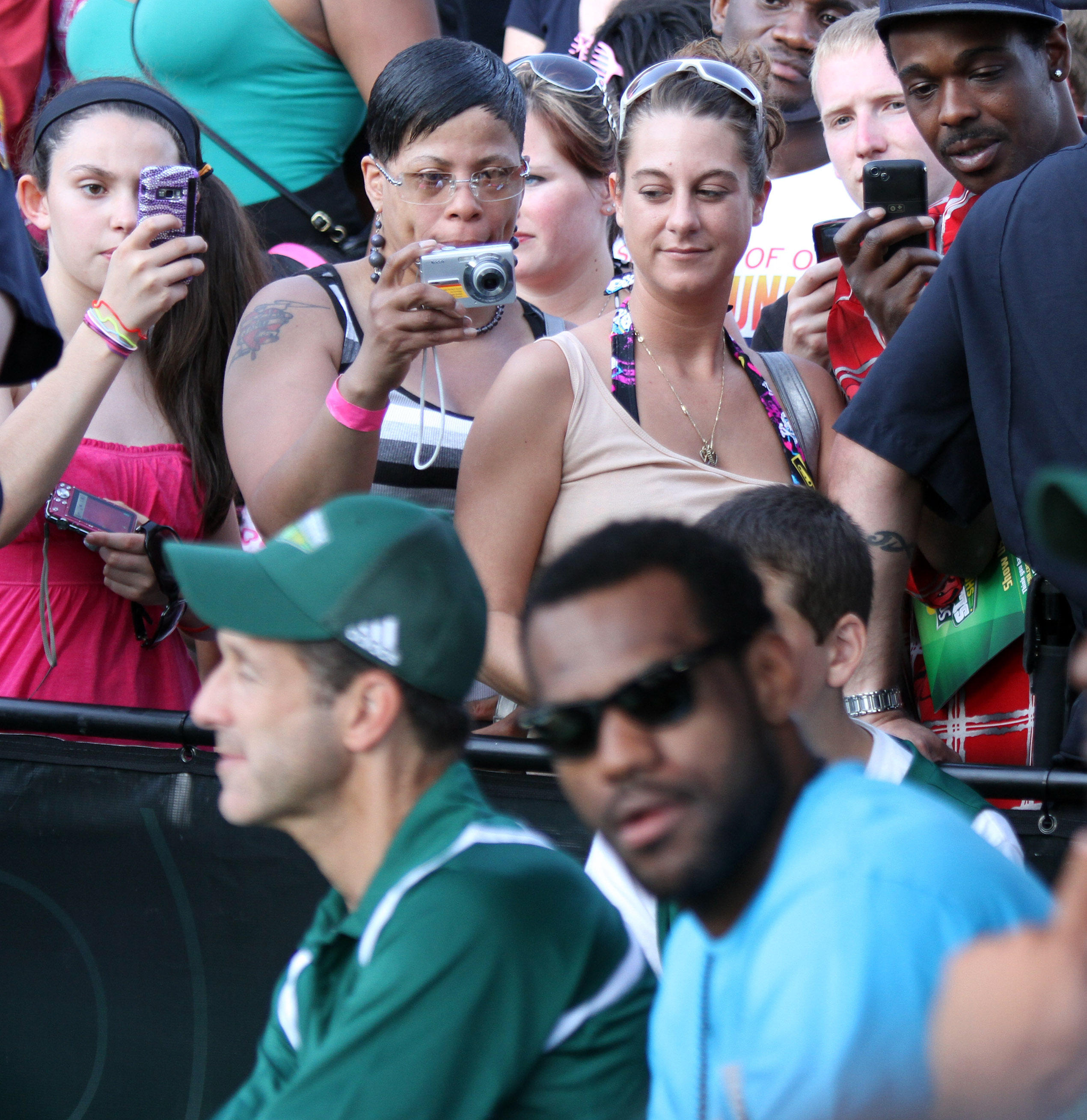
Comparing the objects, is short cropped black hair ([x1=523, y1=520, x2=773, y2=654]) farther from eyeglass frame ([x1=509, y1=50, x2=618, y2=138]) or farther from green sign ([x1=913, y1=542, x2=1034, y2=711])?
eyeglass frame ([x1=509, y1=50, x2=618, y2=138])

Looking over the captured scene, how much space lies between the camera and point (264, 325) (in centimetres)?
314

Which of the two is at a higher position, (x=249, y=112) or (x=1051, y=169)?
(x=249, y=112)

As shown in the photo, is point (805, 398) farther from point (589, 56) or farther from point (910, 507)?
point (589, 56)

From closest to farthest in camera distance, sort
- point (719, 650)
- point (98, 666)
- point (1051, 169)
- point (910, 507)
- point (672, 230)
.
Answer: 1. point (719, 650)
2. point (1051, 169)
3. point (910, 507)
4. point (672, 230)
5. point (98, 666)

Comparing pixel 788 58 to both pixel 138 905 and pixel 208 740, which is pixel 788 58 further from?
pixel 138 905

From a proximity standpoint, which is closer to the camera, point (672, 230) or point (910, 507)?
point (910, 507)

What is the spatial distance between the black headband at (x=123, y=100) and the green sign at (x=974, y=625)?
209cm

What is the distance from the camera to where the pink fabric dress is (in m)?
3.26

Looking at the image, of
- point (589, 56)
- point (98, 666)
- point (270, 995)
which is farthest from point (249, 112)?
point (270, 995)

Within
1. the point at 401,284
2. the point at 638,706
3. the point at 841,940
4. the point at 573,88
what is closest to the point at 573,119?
the point at 573,88

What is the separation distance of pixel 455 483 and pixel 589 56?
2089mm

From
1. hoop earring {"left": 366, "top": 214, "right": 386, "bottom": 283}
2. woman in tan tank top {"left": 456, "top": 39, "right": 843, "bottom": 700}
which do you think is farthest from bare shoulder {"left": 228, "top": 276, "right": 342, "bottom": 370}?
woman in tan tank top {"left": 456, "top": 39, "right": 843, "bottom": 700}

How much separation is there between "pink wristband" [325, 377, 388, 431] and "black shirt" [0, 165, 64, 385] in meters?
0.67

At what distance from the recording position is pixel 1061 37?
9.86 feet
